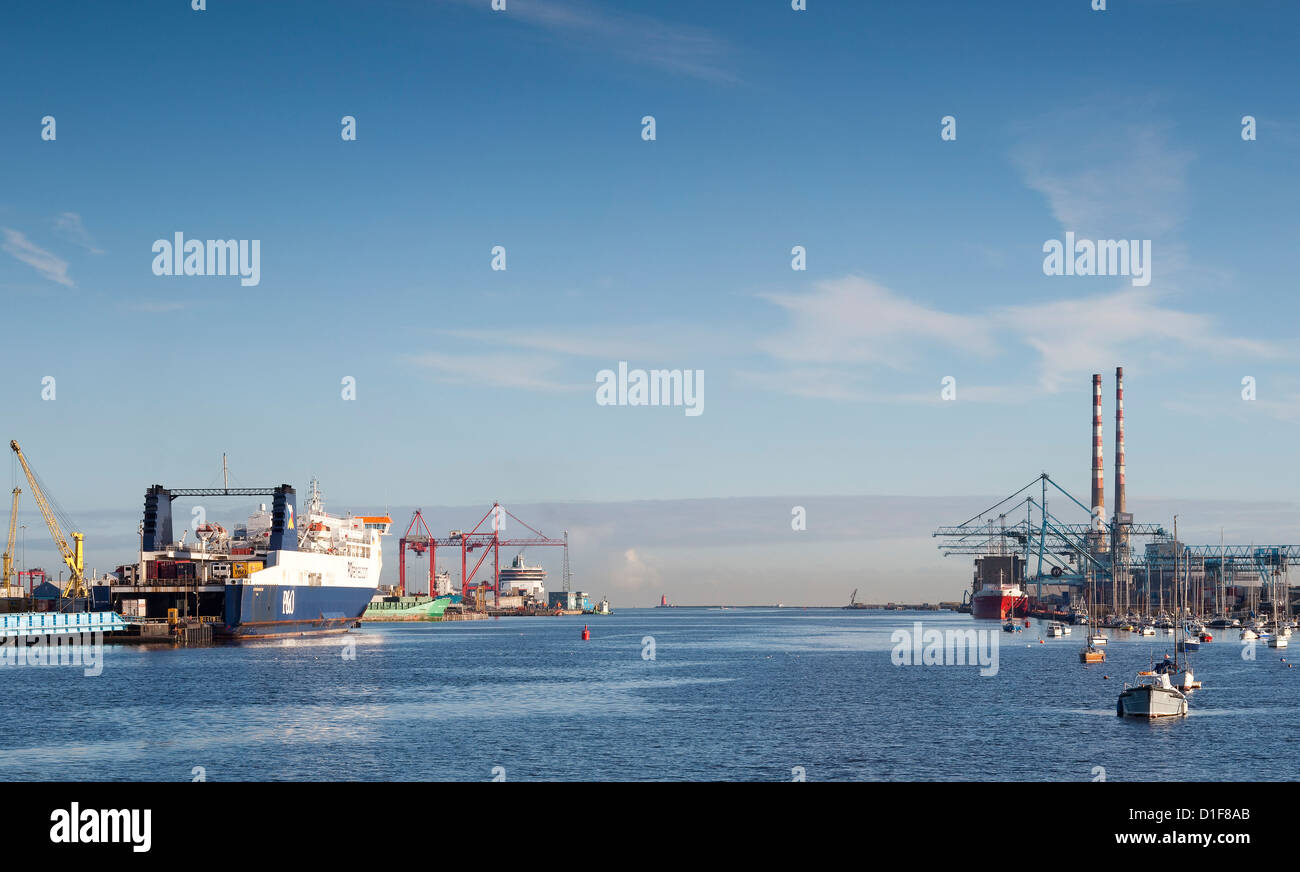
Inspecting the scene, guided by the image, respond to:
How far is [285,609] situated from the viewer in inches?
5379

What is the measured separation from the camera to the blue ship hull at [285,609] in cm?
12756

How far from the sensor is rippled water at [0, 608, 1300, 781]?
4362cm

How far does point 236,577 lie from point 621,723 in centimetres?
8582

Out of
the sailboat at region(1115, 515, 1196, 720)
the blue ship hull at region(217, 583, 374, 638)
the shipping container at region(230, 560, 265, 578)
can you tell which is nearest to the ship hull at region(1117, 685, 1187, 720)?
the sailboat at region(1115, 515, 1196, 720)

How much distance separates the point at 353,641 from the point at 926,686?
89097 mm

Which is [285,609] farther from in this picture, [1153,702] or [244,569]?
[1153,702]

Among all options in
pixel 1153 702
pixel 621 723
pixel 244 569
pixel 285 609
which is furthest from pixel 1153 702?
pixel 285 609

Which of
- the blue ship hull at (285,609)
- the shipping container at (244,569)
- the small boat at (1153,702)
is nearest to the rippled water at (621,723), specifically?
the small boat at (1153,702)

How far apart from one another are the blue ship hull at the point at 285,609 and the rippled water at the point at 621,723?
22.3 m

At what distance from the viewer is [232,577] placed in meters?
130

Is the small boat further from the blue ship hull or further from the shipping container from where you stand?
the shipping container

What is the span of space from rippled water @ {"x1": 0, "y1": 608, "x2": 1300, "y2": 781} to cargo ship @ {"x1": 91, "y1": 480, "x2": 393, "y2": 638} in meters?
23.9
